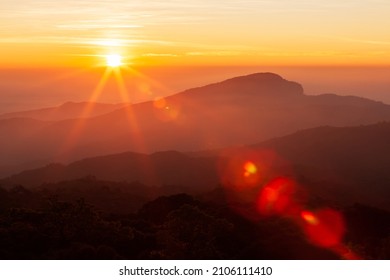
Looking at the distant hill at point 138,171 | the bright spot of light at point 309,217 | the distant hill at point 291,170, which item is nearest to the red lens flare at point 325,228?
the bright spot of light at point 309,217

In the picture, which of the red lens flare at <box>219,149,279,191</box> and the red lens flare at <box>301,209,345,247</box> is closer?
the red lens flare at <box>301,209,345,247</box>

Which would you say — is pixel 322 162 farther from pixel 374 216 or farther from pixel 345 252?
pixel 345 252

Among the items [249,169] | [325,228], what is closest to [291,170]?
[249,169]

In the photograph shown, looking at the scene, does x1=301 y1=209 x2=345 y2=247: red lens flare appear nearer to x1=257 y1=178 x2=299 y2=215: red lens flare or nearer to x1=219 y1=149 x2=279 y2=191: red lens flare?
x1=257 y1=178 x2=299 y2=215: red lens flare

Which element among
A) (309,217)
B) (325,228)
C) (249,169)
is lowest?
(325,228)

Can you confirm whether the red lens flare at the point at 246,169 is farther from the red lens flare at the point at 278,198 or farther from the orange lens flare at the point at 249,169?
the red lens flare at the point at 278,198

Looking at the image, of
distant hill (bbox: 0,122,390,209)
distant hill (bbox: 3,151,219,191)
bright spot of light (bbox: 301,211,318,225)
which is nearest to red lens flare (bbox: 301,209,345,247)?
bright spot of light (bbox: 301,211,318,225)

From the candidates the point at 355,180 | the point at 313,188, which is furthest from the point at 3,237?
the point at 355,180

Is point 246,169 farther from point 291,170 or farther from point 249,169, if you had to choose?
point 291,170
